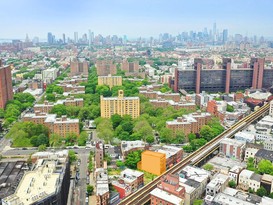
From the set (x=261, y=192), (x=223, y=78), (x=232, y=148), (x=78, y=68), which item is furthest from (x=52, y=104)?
(x=78, y=68)

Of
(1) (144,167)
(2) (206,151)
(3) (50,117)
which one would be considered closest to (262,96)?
(2) (206,151)

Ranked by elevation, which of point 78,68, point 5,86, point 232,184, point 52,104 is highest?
point 78,68

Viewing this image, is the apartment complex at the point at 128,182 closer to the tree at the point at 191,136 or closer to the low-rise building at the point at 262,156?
the tree at the point at 191,136

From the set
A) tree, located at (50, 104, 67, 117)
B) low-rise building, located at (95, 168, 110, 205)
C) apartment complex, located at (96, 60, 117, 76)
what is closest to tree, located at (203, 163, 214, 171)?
low-rise building, located at (95, 168, 110, 205)

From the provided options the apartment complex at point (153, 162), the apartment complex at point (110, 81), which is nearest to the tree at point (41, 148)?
the apartment complex at point (153, 162)

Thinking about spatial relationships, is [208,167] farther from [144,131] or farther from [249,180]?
[144,131]

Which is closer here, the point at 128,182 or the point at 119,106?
the point at 128,182

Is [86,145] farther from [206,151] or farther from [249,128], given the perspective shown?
[249,128]

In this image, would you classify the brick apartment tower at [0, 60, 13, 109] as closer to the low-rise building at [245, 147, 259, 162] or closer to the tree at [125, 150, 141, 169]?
the tree at [125, 150, 141, 169]
